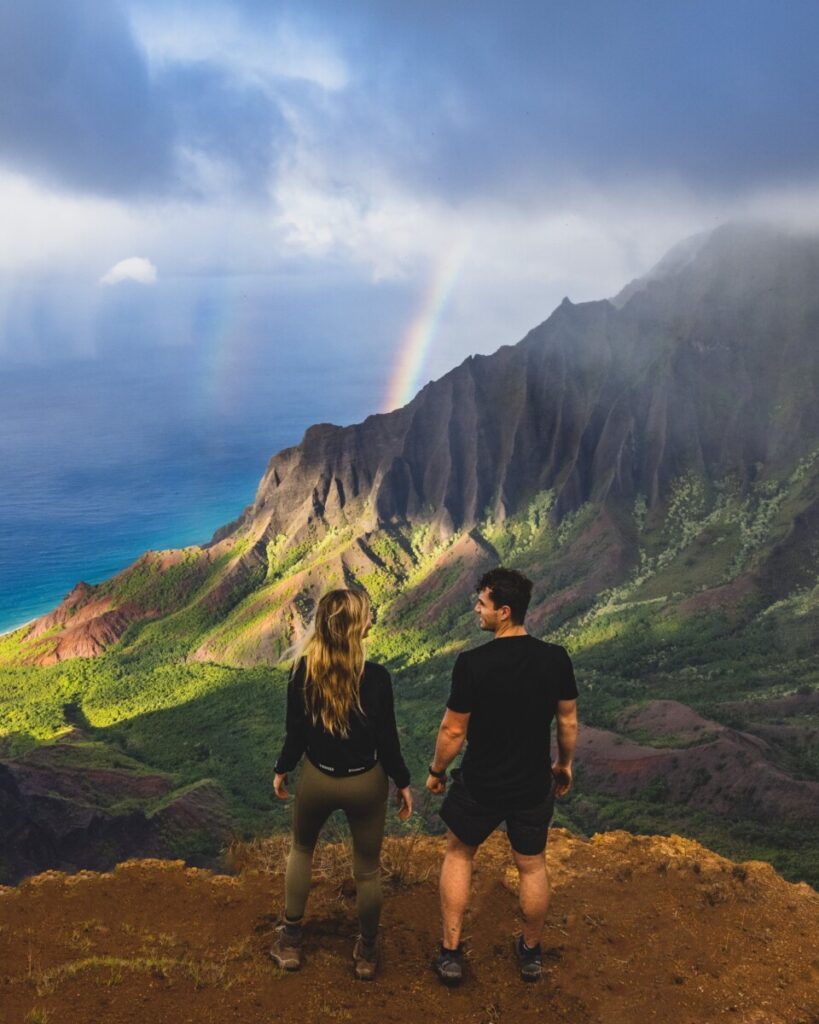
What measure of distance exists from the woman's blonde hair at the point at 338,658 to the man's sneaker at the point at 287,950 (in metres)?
2.27

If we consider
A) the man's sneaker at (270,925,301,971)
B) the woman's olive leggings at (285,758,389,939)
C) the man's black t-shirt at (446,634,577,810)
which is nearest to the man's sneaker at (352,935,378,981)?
the woman's olive leggings at (285,758,389,939)

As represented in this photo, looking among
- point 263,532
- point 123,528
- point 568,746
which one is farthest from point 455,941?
point 123,528

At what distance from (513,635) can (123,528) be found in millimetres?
199843

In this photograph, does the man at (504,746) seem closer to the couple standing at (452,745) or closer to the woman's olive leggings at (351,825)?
the couple standing at (452,745)

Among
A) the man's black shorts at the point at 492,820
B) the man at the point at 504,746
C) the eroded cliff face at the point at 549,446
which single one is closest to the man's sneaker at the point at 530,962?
the man at the point at 504,746

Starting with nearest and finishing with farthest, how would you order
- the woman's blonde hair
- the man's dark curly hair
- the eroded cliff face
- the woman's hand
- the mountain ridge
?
1. the woman's blonde hair
2. the man's dark curly hair
3. the woman's hand
4. the mountain ridge
5. the eroded cliff face

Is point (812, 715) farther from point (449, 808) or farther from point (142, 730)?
point (142, 730)

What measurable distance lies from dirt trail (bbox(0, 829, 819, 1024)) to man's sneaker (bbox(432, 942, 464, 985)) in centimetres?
12

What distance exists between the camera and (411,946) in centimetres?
759

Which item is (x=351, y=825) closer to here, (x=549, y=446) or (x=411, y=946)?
(x=411, y=946)

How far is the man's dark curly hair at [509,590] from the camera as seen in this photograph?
21.2ft

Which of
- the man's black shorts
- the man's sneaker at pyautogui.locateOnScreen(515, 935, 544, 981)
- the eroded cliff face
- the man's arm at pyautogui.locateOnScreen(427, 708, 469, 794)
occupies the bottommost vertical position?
the man's sneaker at pyautogui.locateOnScreen(515, 935, 544, 981)

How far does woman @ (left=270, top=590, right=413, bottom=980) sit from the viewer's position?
6.33 m

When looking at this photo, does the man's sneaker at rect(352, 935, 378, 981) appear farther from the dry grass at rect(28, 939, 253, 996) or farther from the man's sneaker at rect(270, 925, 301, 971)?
the dry grass at rect(28, 939, 253, 996)
